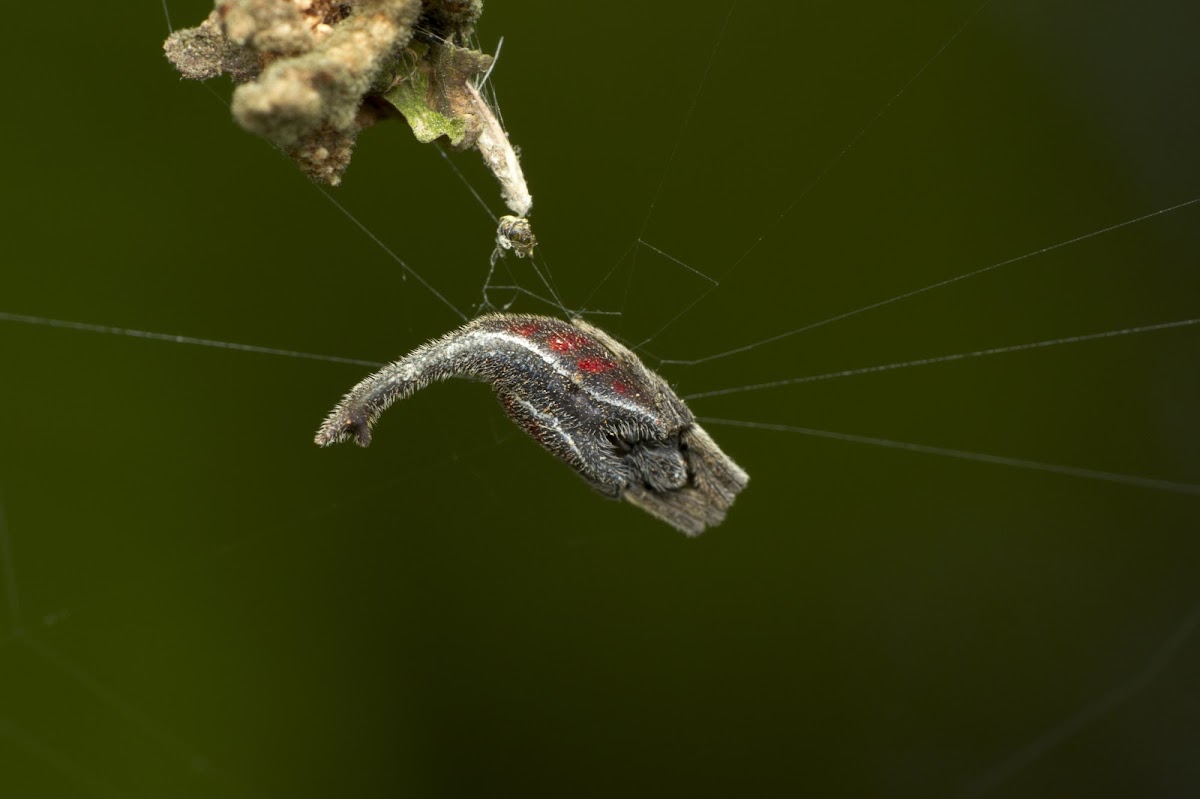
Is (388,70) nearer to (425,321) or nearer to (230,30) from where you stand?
(230,30)

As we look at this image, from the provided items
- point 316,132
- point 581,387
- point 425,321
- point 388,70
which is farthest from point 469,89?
point 425,321

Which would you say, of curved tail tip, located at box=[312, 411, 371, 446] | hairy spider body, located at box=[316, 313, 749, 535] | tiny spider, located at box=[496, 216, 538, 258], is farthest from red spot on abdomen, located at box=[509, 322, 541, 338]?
curved tail tip, located at box=[312, 411, 371, 446]

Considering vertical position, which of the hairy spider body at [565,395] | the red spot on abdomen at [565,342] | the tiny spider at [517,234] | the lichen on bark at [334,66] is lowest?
the hairy spider body at [565,395]

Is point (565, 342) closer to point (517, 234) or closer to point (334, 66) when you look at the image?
point (517, 234)

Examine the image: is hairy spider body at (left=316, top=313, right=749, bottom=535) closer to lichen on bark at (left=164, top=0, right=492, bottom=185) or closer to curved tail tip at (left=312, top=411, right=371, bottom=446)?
curved tail tip at (left=312, top=411, right=371, bottom=446)

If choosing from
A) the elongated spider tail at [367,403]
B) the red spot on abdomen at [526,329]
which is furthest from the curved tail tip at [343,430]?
the red spot on abdomen at [526,329]

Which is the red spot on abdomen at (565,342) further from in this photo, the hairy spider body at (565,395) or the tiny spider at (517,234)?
the tiny spider at (517,234)

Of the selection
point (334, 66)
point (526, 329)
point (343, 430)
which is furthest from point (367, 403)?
point (334, 66)
